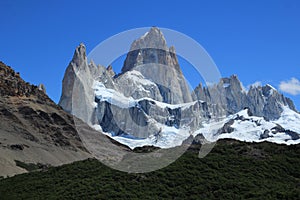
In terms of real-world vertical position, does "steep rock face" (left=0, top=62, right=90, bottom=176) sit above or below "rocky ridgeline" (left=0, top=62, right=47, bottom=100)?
below

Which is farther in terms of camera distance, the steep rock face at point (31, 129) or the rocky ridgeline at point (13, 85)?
the rocky ridgeline at point (13, 85)

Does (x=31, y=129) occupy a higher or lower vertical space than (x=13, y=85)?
lower

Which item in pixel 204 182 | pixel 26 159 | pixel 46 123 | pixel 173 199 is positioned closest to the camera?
pixel 173 199

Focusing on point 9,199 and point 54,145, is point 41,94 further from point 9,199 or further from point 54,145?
point 9,199

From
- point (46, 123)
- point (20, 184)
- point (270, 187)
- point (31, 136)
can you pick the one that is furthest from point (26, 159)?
point (270, 187)

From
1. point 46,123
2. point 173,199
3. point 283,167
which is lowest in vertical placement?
point 173,199

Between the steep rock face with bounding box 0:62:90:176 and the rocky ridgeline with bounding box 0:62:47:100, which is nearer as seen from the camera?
the steep rock face with bounding box 0:62:90:176

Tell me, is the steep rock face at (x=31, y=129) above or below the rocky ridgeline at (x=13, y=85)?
below

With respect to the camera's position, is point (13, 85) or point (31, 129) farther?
point (13, 85)
